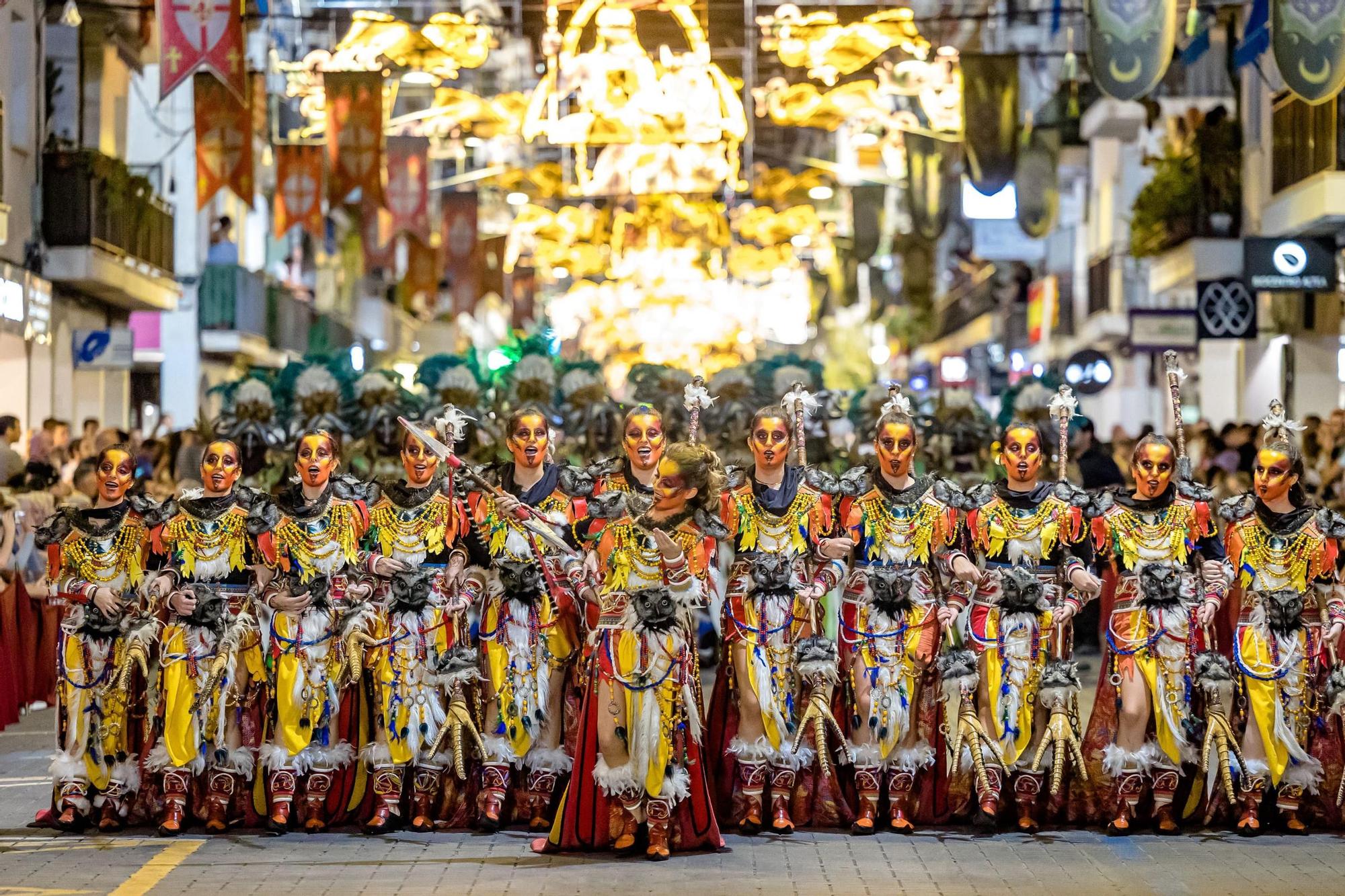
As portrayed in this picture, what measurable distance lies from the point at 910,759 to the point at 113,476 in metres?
4.01

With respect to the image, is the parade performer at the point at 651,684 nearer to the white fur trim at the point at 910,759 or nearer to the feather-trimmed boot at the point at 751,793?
the feather-trimmed boot at the point at 751,793

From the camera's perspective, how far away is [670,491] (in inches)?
372

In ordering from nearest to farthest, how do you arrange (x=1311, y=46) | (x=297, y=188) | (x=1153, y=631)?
(x=1153, y=631) < (x=1311, y=46) < (x=297, y=188)

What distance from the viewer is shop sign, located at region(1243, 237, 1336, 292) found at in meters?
23.5

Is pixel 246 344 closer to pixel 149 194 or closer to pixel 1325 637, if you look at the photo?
pixel 149 194

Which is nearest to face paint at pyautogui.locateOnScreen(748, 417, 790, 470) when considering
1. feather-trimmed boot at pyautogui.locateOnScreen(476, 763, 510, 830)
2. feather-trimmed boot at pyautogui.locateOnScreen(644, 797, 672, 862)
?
feather-trimmed boot at pyautogui.locateOnScreen(644, 797, 672, 862)

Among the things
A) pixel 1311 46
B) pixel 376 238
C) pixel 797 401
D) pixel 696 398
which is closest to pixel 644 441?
pixel 696 398

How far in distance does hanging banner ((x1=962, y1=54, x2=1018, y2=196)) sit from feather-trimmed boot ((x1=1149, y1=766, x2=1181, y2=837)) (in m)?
12.1

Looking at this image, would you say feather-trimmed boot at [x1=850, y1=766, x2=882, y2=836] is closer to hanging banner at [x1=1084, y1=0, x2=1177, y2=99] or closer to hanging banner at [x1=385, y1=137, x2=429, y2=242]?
hanging banner at [x1=1084, y1=0, x2=1177, y2=99]

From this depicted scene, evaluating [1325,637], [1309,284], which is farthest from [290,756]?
[1309,284]

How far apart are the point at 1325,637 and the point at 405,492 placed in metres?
4.41

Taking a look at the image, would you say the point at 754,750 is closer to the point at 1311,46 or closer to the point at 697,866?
the point at 697,866

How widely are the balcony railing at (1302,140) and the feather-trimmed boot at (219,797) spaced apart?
16.4m

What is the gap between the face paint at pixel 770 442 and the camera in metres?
10.3
